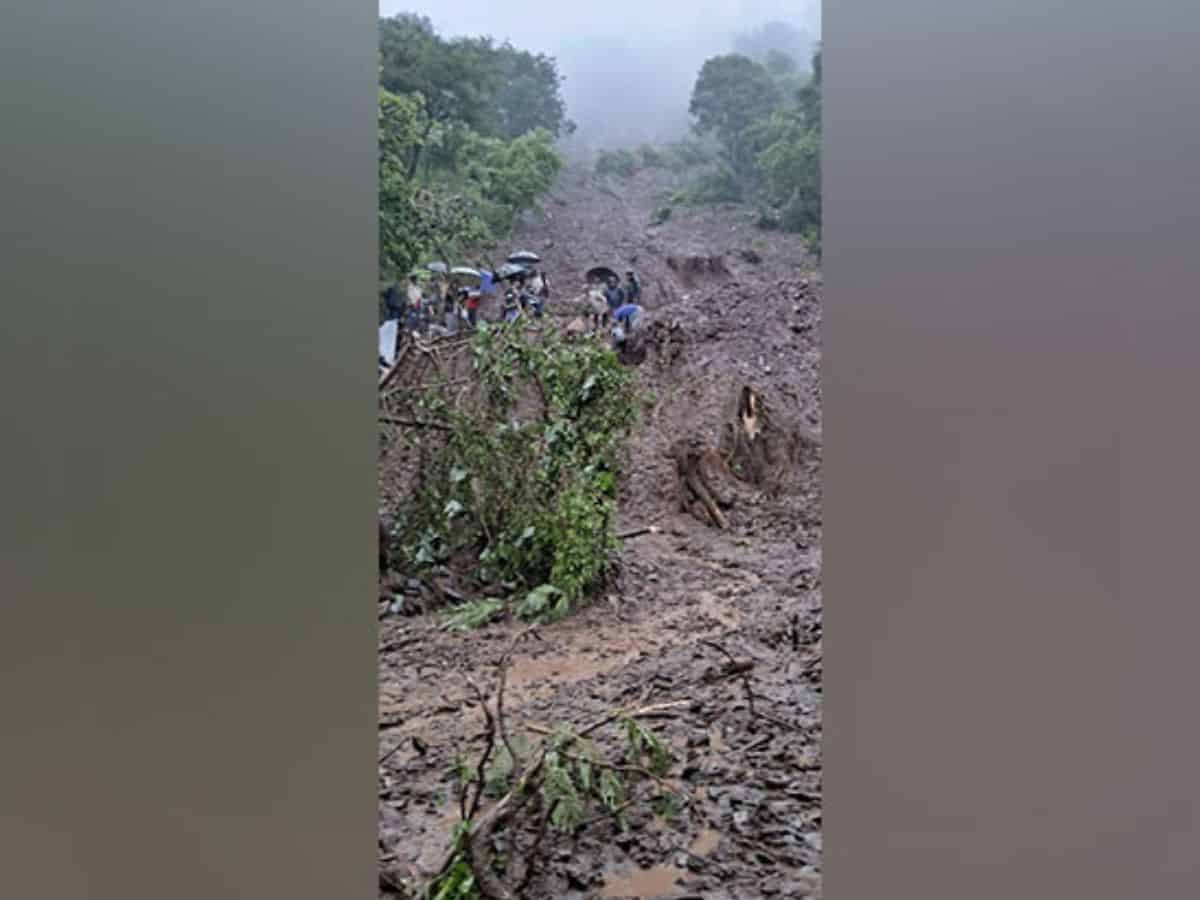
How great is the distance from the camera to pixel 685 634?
197 cm

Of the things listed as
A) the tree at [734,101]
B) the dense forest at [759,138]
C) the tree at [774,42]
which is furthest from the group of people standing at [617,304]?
the tree at [774,42]

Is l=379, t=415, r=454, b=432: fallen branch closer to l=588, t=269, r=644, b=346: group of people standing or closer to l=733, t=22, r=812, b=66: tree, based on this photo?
l=588, t=269, r=644, b=346: group of people standing

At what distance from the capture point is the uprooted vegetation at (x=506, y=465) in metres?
2.02

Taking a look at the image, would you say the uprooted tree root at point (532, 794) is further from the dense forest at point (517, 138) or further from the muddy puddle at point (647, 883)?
the dense forest at point (517, 138)

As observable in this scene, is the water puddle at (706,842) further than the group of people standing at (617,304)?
No

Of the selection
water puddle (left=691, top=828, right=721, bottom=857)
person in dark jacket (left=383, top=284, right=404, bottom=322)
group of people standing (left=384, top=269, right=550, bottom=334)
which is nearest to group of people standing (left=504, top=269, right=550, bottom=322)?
group of people standing (left=384, top=269, right=550, bottom=334)

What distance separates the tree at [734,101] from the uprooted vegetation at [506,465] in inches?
24.9

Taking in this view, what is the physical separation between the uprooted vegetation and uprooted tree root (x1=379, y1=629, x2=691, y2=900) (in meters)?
0.29

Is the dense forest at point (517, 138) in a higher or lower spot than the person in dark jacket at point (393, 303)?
higher

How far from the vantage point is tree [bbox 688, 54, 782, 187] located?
1.98m
